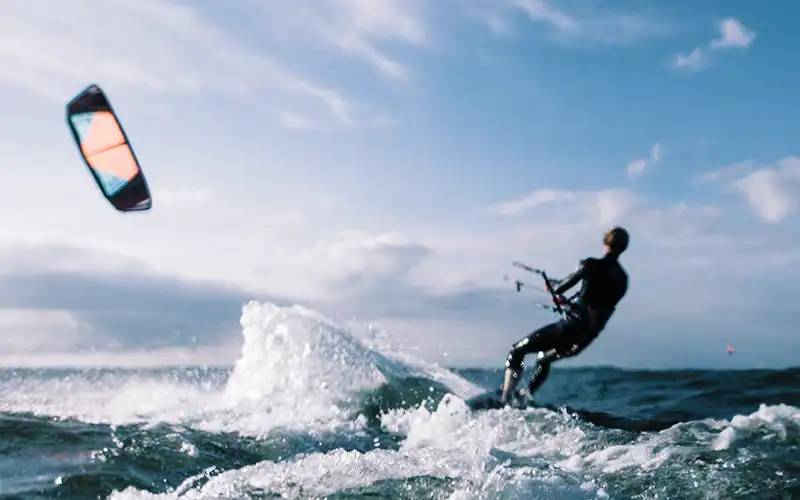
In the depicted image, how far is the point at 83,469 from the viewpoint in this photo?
6.19 meters

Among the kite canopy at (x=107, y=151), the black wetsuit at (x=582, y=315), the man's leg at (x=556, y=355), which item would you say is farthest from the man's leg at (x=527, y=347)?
the kite canopy at (x=107, y=151)

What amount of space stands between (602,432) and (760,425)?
6.17ft

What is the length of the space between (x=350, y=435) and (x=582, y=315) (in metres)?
3.99

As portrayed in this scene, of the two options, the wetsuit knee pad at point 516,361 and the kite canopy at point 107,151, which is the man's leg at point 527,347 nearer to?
the wetsuit knee pad at point 516,361

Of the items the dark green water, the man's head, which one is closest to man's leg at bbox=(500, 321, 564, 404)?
the dark green water

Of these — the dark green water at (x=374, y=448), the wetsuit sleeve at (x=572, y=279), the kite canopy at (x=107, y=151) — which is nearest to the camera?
the dark green water at (x=374, y=448)

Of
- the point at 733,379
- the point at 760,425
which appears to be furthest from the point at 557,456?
the point at 733,379

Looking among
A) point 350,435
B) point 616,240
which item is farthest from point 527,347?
point 350,435

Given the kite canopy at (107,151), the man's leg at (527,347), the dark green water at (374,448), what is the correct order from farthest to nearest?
the man's leg at (527,347), the kite canopy at (107,151), the dark green water at (374,448)

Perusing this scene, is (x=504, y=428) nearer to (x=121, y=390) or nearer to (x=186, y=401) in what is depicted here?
(x=186, y=401)

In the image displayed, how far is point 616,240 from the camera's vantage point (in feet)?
33.7

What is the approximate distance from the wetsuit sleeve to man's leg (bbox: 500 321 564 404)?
594mm

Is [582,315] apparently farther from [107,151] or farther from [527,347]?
[107,151]

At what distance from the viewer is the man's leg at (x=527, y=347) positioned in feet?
34.5
